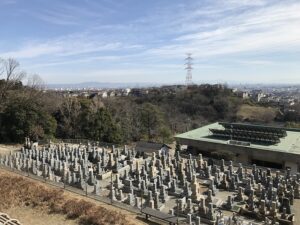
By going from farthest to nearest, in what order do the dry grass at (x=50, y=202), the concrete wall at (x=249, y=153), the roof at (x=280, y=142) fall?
the roof at (x=280, y=142), the concrete wall at (x=249, y=153), the dry grass at (x=50, y=202)

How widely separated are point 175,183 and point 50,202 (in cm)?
825

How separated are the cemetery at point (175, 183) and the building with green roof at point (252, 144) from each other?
2469 millimetres

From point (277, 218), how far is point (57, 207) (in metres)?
11.7

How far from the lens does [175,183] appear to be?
20.7m

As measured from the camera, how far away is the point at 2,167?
23484mm

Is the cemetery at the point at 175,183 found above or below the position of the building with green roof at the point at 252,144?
below

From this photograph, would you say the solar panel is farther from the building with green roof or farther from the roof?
the roof

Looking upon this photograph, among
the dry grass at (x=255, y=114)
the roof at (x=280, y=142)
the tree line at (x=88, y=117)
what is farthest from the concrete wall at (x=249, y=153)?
the dry grass at (x=255, y=114)

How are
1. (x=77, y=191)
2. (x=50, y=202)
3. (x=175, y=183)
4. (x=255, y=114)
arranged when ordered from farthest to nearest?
(x=255, y=114)
(x=175, y=183)
(x=77, y=191)
(x=50, y=202)

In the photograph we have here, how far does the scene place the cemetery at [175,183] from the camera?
1664 cm

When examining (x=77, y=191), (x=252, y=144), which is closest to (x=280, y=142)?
(x=252, y=144)

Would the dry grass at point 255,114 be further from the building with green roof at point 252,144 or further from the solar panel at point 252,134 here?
the solar panel at point 252,134

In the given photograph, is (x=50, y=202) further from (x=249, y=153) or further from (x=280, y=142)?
(x=280, y=142)

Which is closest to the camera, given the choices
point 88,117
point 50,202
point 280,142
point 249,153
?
point 50,202
